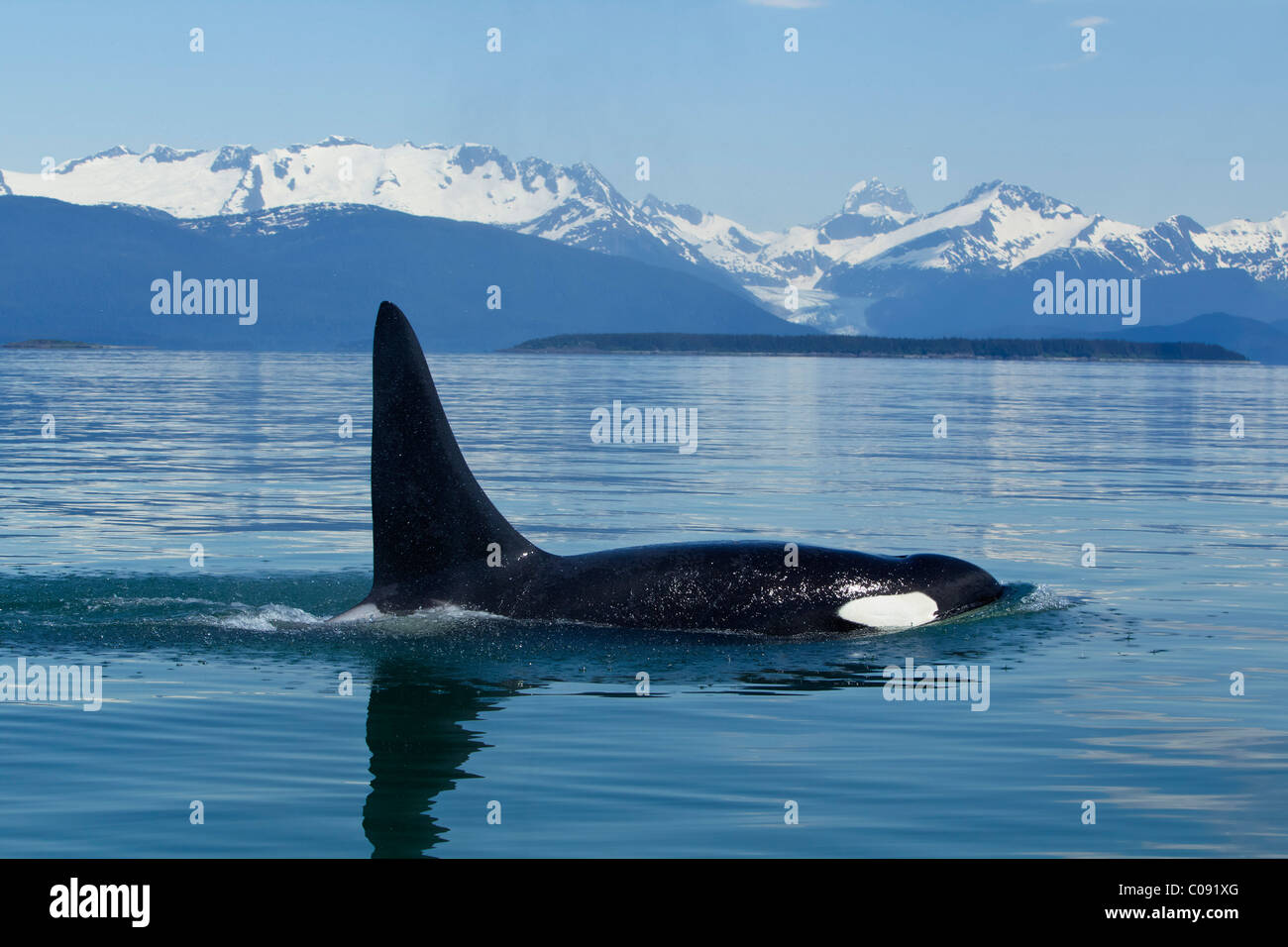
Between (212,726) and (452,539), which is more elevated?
(452,539)

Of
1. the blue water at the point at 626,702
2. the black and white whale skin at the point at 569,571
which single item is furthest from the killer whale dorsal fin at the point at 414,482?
the blue water at the point at 626,702

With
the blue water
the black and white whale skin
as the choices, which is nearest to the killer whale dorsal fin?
the black and white whale skin

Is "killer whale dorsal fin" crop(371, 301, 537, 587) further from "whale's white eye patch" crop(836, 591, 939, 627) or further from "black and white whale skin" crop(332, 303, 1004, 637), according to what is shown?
"whale's white eye patch" crop(836, 591, 939, 627)

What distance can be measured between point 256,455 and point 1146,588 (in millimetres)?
24054

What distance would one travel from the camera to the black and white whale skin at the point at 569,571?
13.7 meters

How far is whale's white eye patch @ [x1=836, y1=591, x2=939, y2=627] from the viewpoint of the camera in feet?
45.4

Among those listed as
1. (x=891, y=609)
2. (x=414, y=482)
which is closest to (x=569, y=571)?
(x=414, y=482)

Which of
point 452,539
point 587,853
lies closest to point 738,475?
point 452,539

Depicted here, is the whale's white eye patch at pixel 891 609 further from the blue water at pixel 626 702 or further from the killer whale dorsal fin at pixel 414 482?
the killer whale dorsal fin at pixel 414 482

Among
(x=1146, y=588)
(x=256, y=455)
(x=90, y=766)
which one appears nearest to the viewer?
(x=90, y=766)

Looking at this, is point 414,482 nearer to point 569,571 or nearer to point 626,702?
point 569,571
